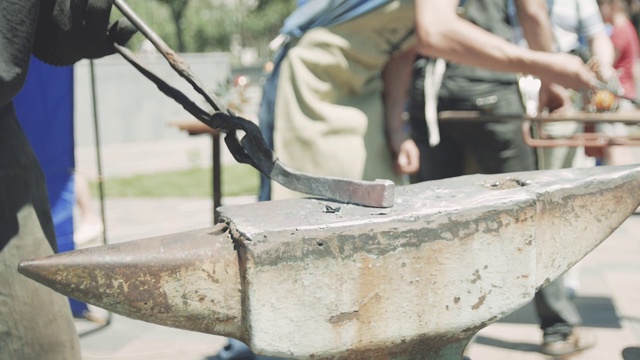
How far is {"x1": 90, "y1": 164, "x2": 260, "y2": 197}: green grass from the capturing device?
9.28 m

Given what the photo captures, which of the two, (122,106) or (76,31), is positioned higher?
(76,31)

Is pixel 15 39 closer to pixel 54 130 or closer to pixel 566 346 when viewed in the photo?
pixel 54 130

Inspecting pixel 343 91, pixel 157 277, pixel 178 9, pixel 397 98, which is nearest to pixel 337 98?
pixel 343 91

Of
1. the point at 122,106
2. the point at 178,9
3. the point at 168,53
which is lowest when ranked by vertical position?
the point at 122,106

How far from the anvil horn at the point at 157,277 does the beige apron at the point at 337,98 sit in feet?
4.06

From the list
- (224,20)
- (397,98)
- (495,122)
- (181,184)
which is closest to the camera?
(397,98)

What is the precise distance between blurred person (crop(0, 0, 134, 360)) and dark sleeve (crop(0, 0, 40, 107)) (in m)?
0.06

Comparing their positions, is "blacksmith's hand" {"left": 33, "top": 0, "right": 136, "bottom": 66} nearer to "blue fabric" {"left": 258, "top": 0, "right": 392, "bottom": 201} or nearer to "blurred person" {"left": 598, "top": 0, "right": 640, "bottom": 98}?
"blue fabric" {"left": 258, "top": 0, "right": 392, "bottom": 201}

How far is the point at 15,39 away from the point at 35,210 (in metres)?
0.49

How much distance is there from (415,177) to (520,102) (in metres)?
0.59

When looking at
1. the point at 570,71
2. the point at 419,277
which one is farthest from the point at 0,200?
the point at 570,71

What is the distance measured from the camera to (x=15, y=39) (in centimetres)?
188

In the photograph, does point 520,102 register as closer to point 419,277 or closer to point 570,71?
point 570,71

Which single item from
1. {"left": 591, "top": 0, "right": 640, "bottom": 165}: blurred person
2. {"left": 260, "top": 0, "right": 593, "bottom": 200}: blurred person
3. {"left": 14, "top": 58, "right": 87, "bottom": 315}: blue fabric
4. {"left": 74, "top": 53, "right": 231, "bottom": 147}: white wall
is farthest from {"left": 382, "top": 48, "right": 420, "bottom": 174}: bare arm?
{"left": 74, "top": 53, "right": 231, "bottom": 147}: white wall
